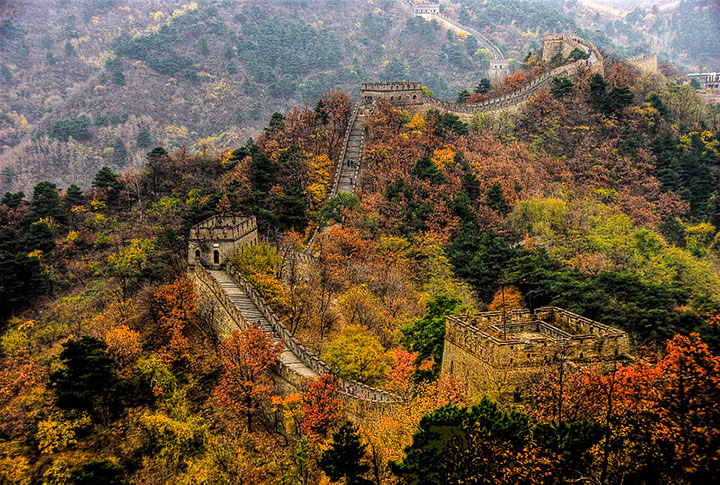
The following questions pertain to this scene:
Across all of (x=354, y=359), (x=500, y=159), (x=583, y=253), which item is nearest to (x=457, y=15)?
(x=500, y=159)

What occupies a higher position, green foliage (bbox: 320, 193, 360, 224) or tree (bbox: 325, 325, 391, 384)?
green foliage (bbox: 320, 193, 360, 224)

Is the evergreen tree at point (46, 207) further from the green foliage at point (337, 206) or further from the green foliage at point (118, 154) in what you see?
the green foliage at point (118, 154)

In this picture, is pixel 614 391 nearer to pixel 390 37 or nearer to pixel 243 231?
pixel 243 231

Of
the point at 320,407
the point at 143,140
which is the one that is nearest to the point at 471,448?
the point at 320,407

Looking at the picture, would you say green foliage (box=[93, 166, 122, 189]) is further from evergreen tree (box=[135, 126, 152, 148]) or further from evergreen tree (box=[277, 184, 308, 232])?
evergreen tree (box=[135, 126, 152, 148])

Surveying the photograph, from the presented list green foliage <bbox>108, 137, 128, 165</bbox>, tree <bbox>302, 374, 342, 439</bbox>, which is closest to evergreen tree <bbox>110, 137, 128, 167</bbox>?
green foliage <bbox>108, 137, 128, 165</bbox>

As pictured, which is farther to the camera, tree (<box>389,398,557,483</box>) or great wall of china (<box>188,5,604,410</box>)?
great wall of china (<box>188,5,604,410</box>)

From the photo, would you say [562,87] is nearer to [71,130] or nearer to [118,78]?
[71,130]
